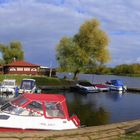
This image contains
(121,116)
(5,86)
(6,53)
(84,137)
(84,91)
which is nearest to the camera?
(84,137)

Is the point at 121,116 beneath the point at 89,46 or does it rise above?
beneath

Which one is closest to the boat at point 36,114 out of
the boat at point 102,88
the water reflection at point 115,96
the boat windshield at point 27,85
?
the water reflection at point 115,96

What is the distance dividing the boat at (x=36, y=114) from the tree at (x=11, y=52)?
11241cm

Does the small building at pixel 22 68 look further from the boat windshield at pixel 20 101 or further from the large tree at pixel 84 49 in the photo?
the boat windshield at pixel 20 101

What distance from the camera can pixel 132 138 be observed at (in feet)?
41.4

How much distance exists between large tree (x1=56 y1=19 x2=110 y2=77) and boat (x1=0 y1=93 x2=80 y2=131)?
69743 millimetres

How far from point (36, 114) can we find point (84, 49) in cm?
7170

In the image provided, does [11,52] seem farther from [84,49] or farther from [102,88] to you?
[102,88]

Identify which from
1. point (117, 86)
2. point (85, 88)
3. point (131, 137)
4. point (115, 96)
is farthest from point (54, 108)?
point (117, 86)

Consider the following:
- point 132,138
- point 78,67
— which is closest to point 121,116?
point 132,138

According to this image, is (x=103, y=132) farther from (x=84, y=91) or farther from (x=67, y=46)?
A: (x=67, y=46)

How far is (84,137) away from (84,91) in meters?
62.0

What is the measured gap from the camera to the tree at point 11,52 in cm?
13290

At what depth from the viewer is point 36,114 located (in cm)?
1978
